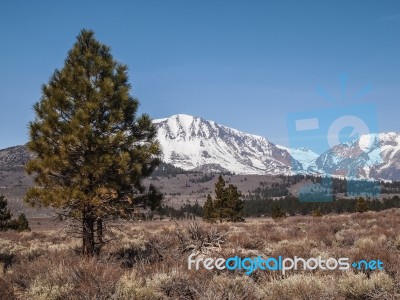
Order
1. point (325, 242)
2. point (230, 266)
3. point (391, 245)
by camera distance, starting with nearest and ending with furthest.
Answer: point (230, 266) → point (391, 245) → point (325, 242)

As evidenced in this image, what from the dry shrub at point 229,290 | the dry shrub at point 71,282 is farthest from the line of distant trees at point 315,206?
the dry shrub at point 71,282

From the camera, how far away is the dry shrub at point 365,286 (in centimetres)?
705

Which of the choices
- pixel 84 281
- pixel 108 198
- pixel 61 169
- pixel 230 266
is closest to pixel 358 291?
pixel 230 266

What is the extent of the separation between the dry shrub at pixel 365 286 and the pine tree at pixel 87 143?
717cm

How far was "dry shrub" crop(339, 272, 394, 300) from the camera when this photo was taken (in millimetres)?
7053

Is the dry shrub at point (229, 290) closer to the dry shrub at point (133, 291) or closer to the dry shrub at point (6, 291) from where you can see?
the dry shrub at point (133, 291)

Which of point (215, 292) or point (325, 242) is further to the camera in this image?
point (325, 242)

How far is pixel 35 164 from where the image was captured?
1223 cm

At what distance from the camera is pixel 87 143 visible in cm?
1201

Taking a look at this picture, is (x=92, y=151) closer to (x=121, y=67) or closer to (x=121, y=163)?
(x=121, y=163)

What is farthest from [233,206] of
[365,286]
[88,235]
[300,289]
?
[300,289]

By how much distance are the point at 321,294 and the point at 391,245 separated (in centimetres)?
779

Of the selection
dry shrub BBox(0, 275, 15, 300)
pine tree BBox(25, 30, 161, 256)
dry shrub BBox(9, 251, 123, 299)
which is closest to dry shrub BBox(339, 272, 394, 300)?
dry shrub BBox(9, 251, 123, 299)

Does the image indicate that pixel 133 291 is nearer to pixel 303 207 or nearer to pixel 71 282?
pixel 71 282
